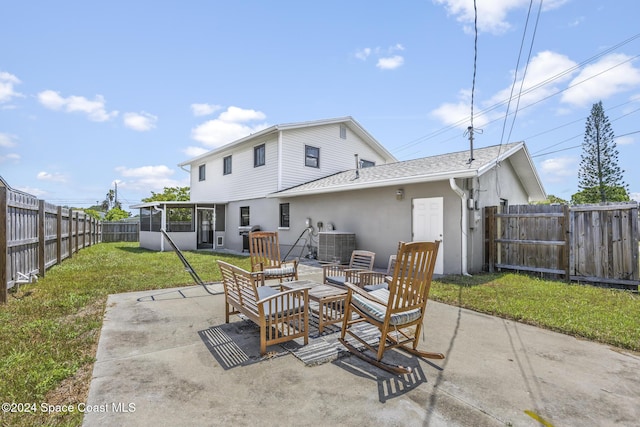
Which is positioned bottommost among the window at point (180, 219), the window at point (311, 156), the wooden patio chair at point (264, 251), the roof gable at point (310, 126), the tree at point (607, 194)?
the wooden patio chair at point (264, 251)

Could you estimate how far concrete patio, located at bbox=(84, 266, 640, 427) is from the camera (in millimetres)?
2119

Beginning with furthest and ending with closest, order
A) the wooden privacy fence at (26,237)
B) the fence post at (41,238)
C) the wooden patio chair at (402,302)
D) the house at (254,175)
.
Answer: the house at (254,175), the fence post at (41,238), the wooden privacy fence at (26,237), the wooden patio chair at (402,302)

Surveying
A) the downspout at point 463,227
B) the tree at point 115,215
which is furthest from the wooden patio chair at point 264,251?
the tree at point 115,215

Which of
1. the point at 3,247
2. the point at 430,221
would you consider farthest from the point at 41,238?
the point at 430,221

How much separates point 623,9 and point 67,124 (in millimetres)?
20763

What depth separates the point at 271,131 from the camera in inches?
496

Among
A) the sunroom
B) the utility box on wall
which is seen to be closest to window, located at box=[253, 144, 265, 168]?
the sunroom

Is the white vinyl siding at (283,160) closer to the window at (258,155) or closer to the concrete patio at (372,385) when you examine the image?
the window at (258,155)

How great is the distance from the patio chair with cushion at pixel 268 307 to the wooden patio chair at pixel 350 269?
4.43 ft

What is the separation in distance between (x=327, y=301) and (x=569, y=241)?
Result: 6.42 m

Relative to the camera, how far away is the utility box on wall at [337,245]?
9.43 meters

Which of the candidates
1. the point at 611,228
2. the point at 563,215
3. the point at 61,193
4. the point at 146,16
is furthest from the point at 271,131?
the point at 61,193

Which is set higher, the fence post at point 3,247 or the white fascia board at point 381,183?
the white fascia board at point 381,183

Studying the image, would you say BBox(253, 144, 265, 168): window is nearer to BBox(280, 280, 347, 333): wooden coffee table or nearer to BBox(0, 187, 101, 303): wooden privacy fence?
BBox(0, 187, 101, 303): wooden privacy fence
